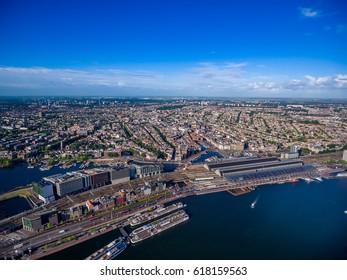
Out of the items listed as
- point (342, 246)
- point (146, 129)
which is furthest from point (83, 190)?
A: point (146, 129)

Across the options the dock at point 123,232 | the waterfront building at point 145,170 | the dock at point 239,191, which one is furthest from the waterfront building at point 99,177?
the dock at point 239,191

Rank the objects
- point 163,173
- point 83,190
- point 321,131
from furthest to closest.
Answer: point 321,131, point 163,173, point 83,190

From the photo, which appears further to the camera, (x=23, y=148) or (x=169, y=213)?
(x=23, y=148)

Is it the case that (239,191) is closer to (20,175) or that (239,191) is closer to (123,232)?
(123,232)

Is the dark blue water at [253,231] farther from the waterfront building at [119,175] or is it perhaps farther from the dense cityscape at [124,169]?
the waterfront building at [119,175]

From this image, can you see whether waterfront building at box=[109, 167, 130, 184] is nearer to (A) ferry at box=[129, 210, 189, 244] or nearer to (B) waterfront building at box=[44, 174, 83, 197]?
(B) waterfront building at box=[44, 174, 83, 197]

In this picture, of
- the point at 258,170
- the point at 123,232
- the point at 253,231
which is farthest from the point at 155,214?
the point at 258,170

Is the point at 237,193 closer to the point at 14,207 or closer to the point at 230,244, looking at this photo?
the point at 230,244
